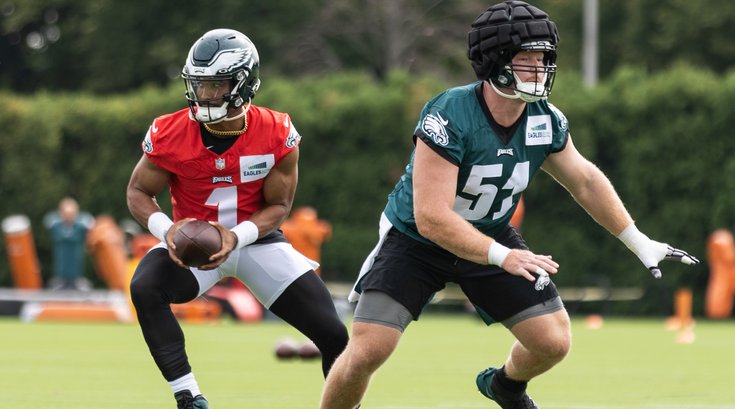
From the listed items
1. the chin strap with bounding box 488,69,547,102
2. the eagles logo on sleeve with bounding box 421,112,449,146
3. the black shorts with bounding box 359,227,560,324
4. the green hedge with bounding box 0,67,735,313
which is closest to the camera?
the eagles logo on sleeve with bounding box 421,112,449,146

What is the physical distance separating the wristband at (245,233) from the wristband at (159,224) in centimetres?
37

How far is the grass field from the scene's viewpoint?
10.0 meters

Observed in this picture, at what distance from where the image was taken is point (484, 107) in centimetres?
720

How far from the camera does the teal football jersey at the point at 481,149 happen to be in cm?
699

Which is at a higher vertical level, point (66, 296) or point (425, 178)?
point (425, 178)

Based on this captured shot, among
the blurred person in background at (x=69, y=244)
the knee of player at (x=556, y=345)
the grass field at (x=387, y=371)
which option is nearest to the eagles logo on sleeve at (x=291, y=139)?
the knee of player at (x=556, y=345)

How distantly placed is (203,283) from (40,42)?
124 ft

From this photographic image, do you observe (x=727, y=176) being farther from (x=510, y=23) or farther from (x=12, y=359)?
(x=510, y=23)

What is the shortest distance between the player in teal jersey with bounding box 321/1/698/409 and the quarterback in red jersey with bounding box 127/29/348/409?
0.58m

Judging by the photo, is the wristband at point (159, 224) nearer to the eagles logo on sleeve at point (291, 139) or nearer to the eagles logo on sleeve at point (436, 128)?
the eagles logo on sleeve at point (291, 139)

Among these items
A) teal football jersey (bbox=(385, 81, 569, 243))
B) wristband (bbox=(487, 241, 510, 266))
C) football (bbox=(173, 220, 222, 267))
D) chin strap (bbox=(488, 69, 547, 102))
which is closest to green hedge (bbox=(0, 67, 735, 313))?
teal football jersey (bbox=(385, 81, 569, 243))

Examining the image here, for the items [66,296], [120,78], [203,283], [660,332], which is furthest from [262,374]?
[120,78]

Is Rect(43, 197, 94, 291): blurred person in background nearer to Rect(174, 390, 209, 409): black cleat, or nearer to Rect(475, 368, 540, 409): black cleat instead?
Rect(174, 390, 209, 409): black cleat

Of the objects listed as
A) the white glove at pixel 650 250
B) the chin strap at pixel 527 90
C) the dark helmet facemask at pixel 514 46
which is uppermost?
the dark helmet facemask at pixel 514 46
